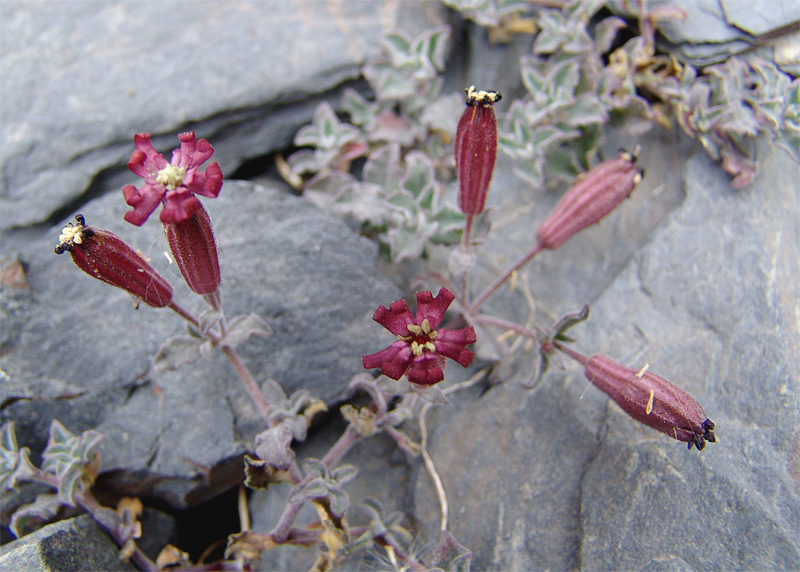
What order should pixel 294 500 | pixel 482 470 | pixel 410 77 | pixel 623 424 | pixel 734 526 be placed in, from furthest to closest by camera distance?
1. pixel 410 77
2. pixel 482 470
3. pixel 623 424
4. pixel 294 500
5. pixel 734 526

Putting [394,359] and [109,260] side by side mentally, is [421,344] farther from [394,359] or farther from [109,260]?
[109,260]

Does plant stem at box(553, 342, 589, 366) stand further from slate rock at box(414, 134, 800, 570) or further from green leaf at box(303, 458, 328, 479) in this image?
green leaf at box(303, 458, 328, 479)

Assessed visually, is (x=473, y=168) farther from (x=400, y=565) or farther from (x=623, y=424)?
(x=400, y=565)

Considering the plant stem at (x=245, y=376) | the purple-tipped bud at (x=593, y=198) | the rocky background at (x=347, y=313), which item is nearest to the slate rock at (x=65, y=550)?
the rocky background at (x=347, y=313)

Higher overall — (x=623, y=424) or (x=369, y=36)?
(x=369, y=36)

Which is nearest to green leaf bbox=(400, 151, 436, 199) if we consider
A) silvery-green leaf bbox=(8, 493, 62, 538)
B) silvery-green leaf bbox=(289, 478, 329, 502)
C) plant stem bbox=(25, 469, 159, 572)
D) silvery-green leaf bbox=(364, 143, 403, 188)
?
silvery-green leaf bbox=(364, 143, 403, 188)

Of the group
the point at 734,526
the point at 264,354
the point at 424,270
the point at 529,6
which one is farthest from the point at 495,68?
the point at 734,526
